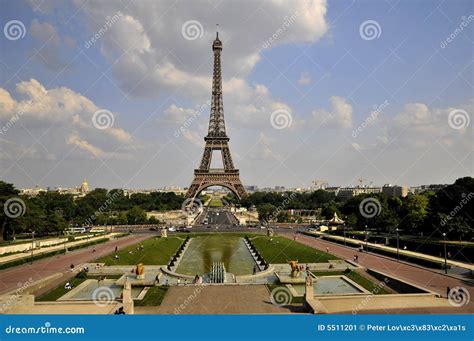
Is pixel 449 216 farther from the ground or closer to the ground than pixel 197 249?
farther from the ground

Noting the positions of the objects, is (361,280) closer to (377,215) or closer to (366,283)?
(366,283)

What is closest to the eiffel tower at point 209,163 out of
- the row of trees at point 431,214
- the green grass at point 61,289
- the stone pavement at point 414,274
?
the row of trees at point 431,214

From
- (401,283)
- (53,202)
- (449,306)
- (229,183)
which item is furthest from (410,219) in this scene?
(53,202)

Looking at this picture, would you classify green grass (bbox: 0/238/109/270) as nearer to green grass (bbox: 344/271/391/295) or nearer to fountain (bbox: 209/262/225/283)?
fountain (bbox: 209/262/225/283)

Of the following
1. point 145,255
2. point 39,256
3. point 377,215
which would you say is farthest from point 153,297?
point 377,215

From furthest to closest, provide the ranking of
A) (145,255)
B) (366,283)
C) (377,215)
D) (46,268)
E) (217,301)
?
(377,215) → (145,255) → (46,268) → (366,283) → (217,301)

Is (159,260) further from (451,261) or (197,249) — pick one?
(451,261)
